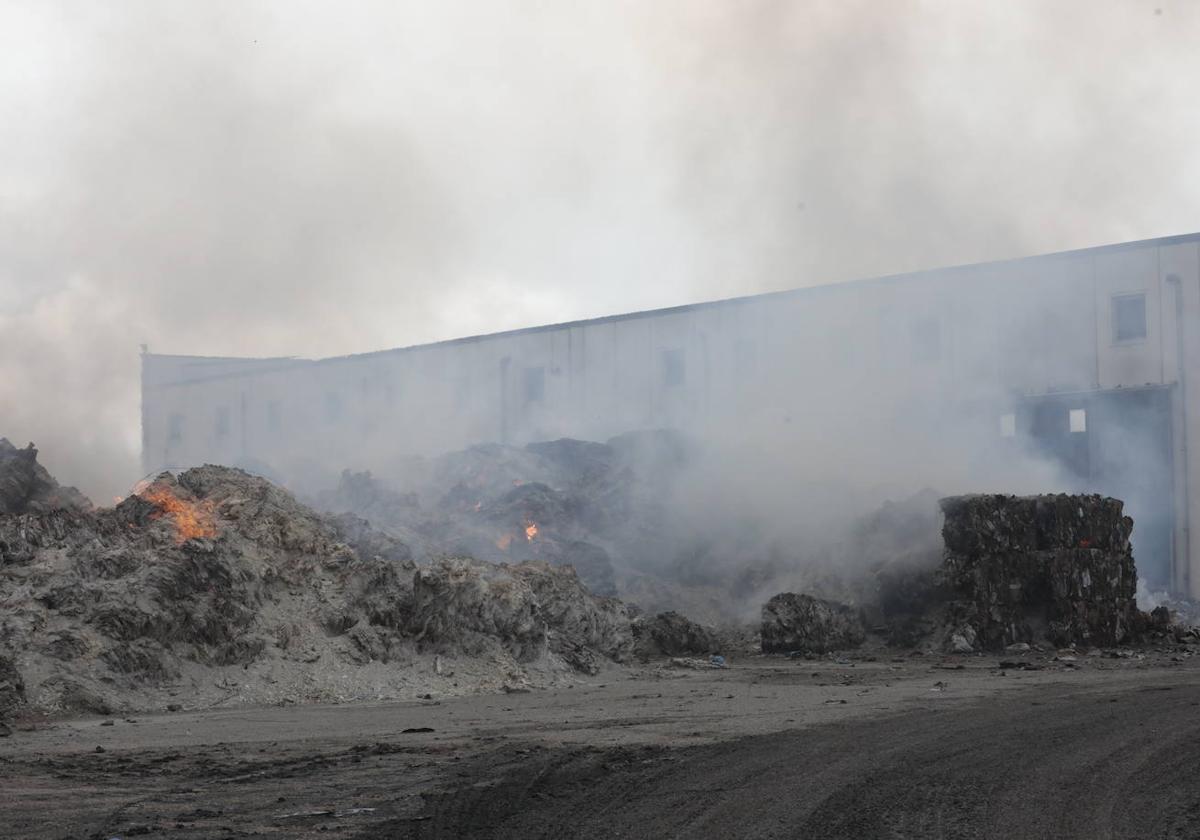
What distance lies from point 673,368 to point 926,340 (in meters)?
10.5

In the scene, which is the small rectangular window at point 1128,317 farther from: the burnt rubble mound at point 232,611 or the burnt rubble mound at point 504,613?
the burnt rubble mound at point 232,611

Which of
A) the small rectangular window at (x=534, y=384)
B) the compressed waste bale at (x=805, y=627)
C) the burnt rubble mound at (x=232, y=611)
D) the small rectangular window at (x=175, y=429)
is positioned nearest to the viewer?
the burnt rubble mound at (x=232, y=611)

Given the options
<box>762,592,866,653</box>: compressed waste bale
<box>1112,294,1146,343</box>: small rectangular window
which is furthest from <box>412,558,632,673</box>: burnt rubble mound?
<box>1112,294,1146,343</box>: small rectangular window

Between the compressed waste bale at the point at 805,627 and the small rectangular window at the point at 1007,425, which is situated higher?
the small rectangular window at the point at 1007,425

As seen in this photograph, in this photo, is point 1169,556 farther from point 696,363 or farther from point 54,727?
point 54,727

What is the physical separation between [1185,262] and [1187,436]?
16.1 ft

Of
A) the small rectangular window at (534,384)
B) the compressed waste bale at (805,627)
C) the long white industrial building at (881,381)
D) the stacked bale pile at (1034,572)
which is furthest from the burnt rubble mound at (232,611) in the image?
the small rectangular window at (534,384)

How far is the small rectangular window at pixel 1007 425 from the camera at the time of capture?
38344 mm

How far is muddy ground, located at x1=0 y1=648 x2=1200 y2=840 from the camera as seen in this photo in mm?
8484

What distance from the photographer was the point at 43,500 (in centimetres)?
2462

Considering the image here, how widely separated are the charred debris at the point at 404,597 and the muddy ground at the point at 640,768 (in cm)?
129

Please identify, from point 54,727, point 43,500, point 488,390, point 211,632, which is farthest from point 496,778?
point 488,390

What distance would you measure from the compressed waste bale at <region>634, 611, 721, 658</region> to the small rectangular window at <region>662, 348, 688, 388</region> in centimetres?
2123

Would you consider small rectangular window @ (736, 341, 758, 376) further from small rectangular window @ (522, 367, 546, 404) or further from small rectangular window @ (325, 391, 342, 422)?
small rectangular window @ (325, 391, 342, 422)
